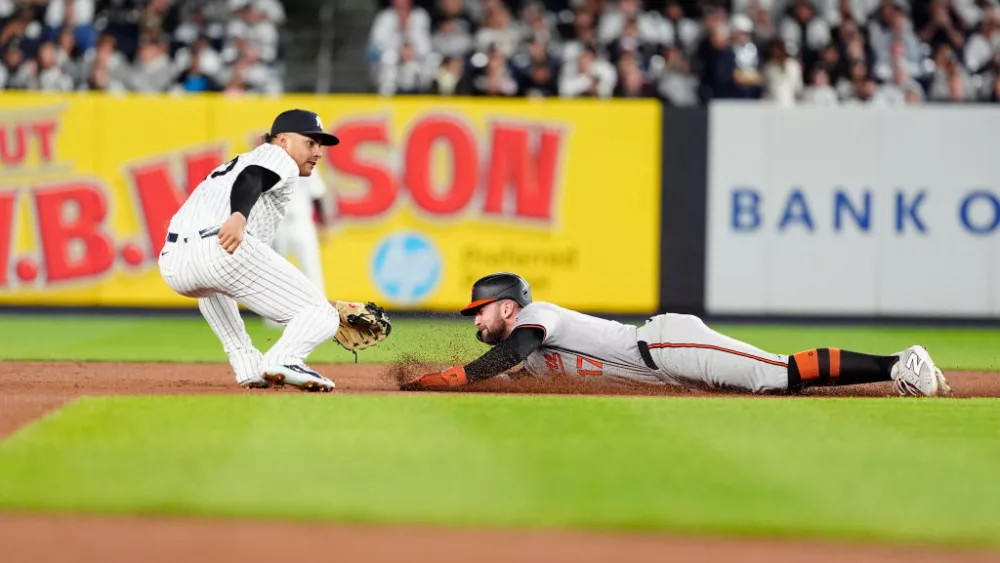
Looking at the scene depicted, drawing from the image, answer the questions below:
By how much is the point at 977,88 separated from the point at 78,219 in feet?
36.7

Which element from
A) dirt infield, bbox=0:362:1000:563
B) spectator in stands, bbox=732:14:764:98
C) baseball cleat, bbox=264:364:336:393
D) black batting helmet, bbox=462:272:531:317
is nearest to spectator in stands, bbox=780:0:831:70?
spectator in stands, bbox=732:14:764:98

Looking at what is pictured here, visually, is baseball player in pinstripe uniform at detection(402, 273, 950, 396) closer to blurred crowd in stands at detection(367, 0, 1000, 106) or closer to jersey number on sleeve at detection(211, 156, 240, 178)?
jersey number on sleeve at detection(211, 156, 240, 178)

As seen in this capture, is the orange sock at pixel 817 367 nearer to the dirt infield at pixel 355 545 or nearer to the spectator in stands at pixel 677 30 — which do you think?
the dirt infield at pixel 355 545

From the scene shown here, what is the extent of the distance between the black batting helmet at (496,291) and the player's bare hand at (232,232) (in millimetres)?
1330

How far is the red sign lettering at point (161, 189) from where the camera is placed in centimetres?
1553

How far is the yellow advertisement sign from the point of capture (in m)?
15.6

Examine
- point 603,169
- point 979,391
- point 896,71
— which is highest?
point 896,71

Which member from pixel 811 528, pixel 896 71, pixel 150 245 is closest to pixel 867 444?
pixel 811 528

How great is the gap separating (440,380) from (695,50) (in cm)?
1075

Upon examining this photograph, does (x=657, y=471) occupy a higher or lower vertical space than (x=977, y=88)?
lower

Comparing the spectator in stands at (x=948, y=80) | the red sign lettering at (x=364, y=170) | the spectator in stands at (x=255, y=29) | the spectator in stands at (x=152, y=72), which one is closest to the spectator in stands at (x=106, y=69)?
the spectator in stands at (x=152, y=72)

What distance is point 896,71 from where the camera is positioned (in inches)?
702

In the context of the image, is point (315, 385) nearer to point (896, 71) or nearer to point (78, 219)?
point (78, 219)

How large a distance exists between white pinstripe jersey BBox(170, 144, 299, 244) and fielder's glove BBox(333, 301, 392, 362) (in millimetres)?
795
